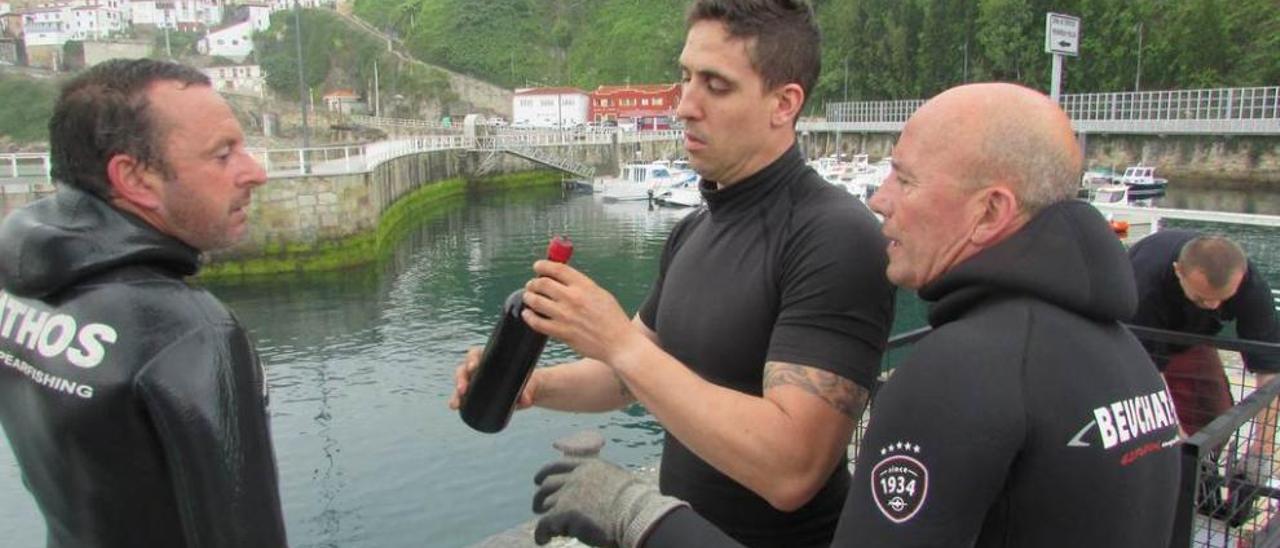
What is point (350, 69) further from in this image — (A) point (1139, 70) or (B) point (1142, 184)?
(B) point (1142, 184)

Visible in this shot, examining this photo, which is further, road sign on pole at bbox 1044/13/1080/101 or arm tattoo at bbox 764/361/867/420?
road sign on pole at bbox 1044/13/1080/101

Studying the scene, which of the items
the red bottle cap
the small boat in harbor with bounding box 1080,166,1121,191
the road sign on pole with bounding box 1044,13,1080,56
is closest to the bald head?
the red bottle cap

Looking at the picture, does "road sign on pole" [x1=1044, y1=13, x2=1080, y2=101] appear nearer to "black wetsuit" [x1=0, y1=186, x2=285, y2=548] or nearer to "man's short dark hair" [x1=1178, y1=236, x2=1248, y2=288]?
"man's short dark hair" [x1=1178, y1=236, x2=1248, y2=288]

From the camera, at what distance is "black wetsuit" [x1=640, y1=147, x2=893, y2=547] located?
1.89 meters

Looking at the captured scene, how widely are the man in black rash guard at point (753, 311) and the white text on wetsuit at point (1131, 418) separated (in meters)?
0.52

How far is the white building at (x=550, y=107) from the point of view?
81000 millimetres

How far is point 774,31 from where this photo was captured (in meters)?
2.07

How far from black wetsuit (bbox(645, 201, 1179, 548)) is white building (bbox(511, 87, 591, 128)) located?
79.5 meters

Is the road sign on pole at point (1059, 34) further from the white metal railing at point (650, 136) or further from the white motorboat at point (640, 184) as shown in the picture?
the white metal railing at point (650, 136)

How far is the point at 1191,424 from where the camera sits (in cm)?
417

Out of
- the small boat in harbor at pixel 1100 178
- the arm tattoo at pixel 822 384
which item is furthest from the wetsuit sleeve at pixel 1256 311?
the small boat in harbor at pixel 1100 178

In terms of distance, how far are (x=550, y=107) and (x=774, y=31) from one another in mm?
81532

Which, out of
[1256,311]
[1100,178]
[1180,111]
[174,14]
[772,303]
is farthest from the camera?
[174,14]

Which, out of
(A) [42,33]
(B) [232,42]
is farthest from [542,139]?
(A) [42,33]
